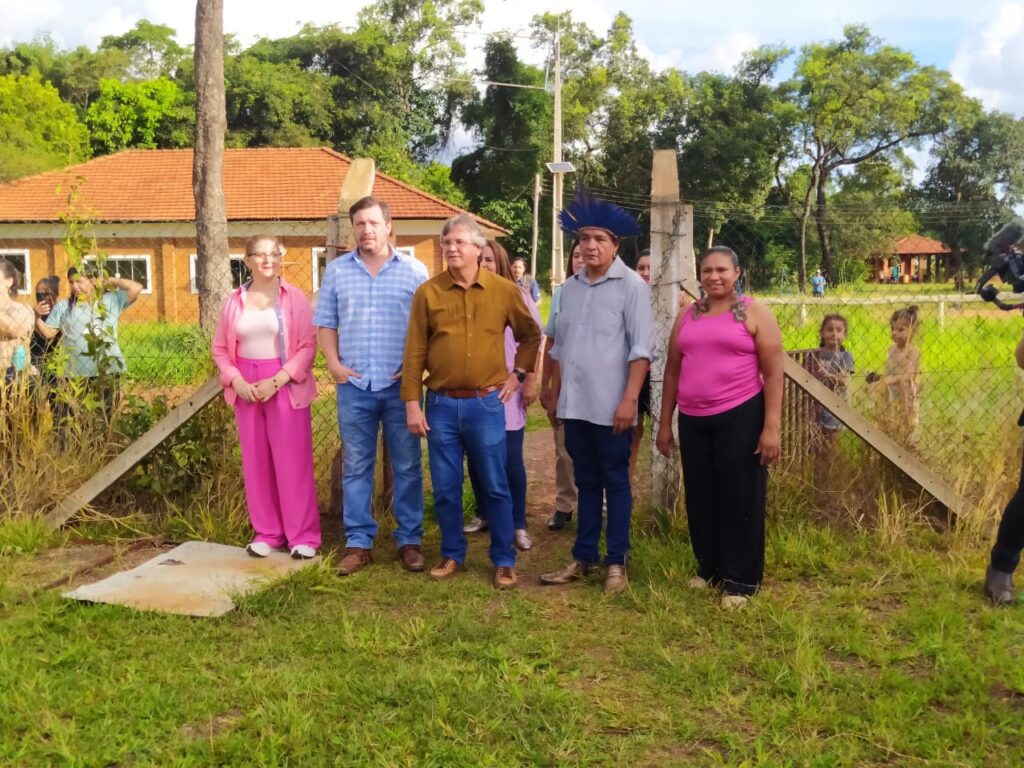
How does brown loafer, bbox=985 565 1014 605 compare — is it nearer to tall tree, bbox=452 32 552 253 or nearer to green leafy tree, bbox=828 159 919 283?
green leafy tree, bbox=828 159 919 283

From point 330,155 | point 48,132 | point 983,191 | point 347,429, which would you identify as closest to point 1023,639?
point 347,429

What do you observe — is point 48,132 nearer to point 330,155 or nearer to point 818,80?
point 330,155

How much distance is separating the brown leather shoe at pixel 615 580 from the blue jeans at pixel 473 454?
1.60ft

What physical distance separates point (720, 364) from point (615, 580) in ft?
3.79

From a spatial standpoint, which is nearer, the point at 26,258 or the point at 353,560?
the point at 353,560

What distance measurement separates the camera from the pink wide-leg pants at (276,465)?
4.93m

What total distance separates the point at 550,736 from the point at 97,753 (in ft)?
4.82

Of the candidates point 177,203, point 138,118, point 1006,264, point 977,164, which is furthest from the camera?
point 977,164

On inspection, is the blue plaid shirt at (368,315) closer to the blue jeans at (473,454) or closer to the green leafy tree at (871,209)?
the blue jeans at (473,454)

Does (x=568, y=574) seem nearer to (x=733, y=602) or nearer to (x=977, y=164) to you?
(x=733, y=602)

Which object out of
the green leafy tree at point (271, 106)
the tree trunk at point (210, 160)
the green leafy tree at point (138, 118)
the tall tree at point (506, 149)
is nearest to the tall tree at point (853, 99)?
the tall tree at point (506, 149)

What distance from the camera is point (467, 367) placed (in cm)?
446

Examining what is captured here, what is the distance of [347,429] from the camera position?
4812 mm

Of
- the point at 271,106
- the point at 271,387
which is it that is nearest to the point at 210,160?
the point at 271,387
